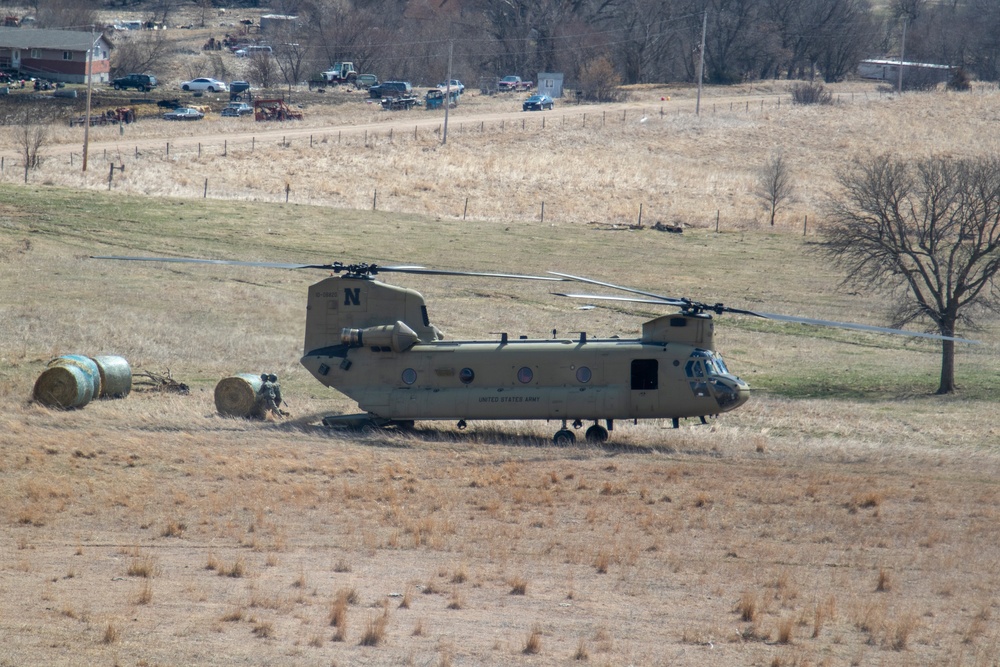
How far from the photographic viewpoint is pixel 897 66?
5497 inches

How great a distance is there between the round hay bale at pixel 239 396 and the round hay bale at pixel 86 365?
294 cm

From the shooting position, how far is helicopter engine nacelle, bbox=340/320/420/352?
2427 centimetres

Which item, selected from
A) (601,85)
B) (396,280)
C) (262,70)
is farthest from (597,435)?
(262,70)

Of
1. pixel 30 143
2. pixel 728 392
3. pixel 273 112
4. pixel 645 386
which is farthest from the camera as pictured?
pixel 273 112

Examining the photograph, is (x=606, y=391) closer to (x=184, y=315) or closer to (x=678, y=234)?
(x=184, y=315)

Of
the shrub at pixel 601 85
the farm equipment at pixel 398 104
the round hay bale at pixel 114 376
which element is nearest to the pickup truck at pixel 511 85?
the shrub at pixel 601 85

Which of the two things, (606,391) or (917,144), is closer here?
(606,391)

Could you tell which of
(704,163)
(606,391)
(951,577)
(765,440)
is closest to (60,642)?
(951,577)

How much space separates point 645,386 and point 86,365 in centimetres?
1284

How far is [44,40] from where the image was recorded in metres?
108

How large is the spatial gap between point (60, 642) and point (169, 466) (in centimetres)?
897

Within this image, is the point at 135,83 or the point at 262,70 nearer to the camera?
the point at 135,83

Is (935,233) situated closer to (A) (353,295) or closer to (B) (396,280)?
(A) (353,295)

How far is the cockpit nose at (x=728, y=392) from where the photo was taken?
23.1 m
